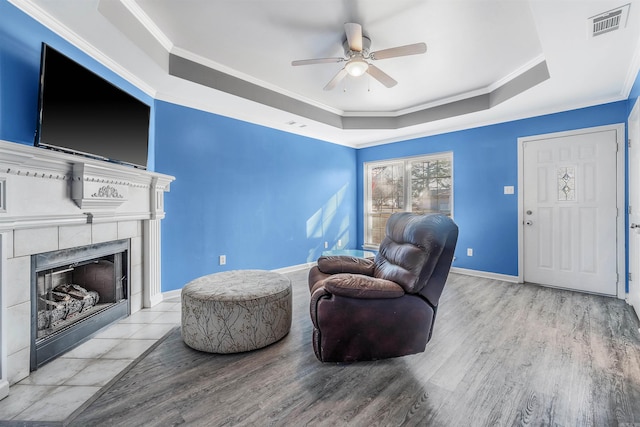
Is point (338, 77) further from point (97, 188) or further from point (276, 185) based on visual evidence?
point (97, 188)

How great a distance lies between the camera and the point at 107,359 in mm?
1938

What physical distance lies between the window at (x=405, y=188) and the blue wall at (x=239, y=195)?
33.8 inches

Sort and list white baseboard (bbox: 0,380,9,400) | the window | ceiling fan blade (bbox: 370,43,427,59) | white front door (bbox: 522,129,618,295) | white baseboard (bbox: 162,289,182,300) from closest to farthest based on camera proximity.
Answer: white baseboard (bbox: 0,380,9,400) → ceiling fan blade (bbox: 370,43,427,59) → white baseboard (bbox: 162,289,182,300) → white front door (bbox: 522,129,618,295) → the window

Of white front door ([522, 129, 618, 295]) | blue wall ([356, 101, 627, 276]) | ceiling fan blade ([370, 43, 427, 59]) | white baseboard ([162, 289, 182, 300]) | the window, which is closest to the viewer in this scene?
ceiling fan blade ([370, 43, 427, 59])

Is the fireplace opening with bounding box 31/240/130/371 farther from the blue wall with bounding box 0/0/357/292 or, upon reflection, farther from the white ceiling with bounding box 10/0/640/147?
the white ceiling with bounding box 10/0/640/147

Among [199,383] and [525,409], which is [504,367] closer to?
[525,409]

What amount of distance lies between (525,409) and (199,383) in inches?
71.4

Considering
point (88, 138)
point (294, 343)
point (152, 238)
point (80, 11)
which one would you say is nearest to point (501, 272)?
point (294, 343)

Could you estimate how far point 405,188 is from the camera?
5.26m

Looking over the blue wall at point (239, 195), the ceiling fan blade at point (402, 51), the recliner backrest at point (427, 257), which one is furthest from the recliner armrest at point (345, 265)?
the ceiling fan blade at point (402, 51)

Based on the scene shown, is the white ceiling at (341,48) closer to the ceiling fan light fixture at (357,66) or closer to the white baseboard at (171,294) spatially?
the ceiling fan light fixture at (357,66)

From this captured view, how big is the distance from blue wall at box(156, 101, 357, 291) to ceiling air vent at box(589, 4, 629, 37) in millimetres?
3466

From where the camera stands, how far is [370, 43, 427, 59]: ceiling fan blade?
2186 mm

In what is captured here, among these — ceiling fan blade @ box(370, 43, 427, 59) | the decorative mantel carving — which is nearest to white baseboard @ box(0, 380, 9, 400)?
the decorative mantel carving
